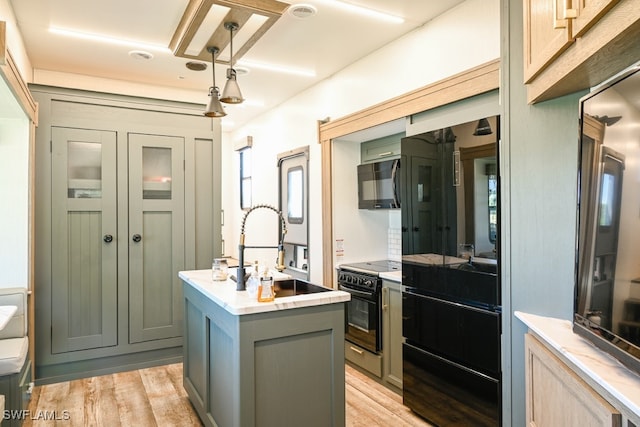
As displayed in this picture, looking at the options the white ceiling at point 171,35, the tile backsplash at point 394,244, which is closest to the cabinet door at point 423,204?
the white ceiling at point 171,35

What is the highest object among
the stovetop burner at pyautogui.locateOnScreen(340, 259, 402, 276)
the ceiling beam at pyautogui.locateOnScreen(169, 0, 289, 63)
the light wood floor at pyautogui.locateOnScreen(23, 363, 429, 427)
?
the ceiling beam at pyautogui.locateOnScreen(169, 0, 289, 63)

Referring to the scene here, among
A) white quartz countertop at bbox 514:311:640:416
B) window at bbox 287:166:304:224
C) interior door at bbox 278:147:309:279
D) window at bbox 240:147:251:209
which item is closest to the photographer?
white quartz countertop at bbox 514:311:640:416

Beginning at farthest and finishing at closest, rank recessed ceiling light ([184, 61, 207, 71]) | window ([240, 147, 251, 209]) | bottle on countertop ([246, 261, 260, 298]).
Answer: window ([240, 147, 251, 209]) → recessed ceiling light ([184, 61, 207, 71]) → bottle on countertop ([246, 261, 260, 298])

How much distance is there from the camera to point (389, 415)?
286cm

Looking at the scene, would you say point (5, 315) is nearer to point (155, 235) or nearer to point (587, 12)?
point (155, 235)

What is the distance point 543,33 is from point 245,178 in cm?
519

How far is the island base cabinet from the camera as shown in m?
1.99

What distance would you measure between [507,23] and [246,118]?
4525 millimetres

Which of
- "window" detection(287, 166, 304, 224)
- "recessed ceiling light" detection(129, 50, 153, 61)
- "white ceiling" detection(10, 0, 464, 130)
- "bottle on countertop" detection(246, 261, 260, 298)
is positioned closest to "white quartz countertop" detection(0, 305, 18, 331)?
"bottle on countertop" detection(246, 261, 260, 298)

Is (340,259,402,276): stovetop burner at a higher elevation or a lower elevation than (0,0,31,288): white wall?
lower

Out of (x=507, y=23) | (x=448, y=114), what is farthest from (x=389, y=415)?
(x=507, y=23)

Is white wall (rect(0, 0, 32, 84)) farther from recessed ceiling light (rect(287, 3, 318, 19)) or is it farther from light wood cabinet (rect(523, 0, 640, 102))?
light wood cabinet (rect(523, 0, 640, 102))

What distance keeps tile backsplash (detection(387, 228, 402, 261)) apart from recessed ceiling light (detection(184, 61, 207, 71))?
2.35 meters

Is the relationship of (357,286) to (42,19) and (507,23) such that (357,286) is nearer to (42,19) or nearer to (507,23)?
(507,23)
